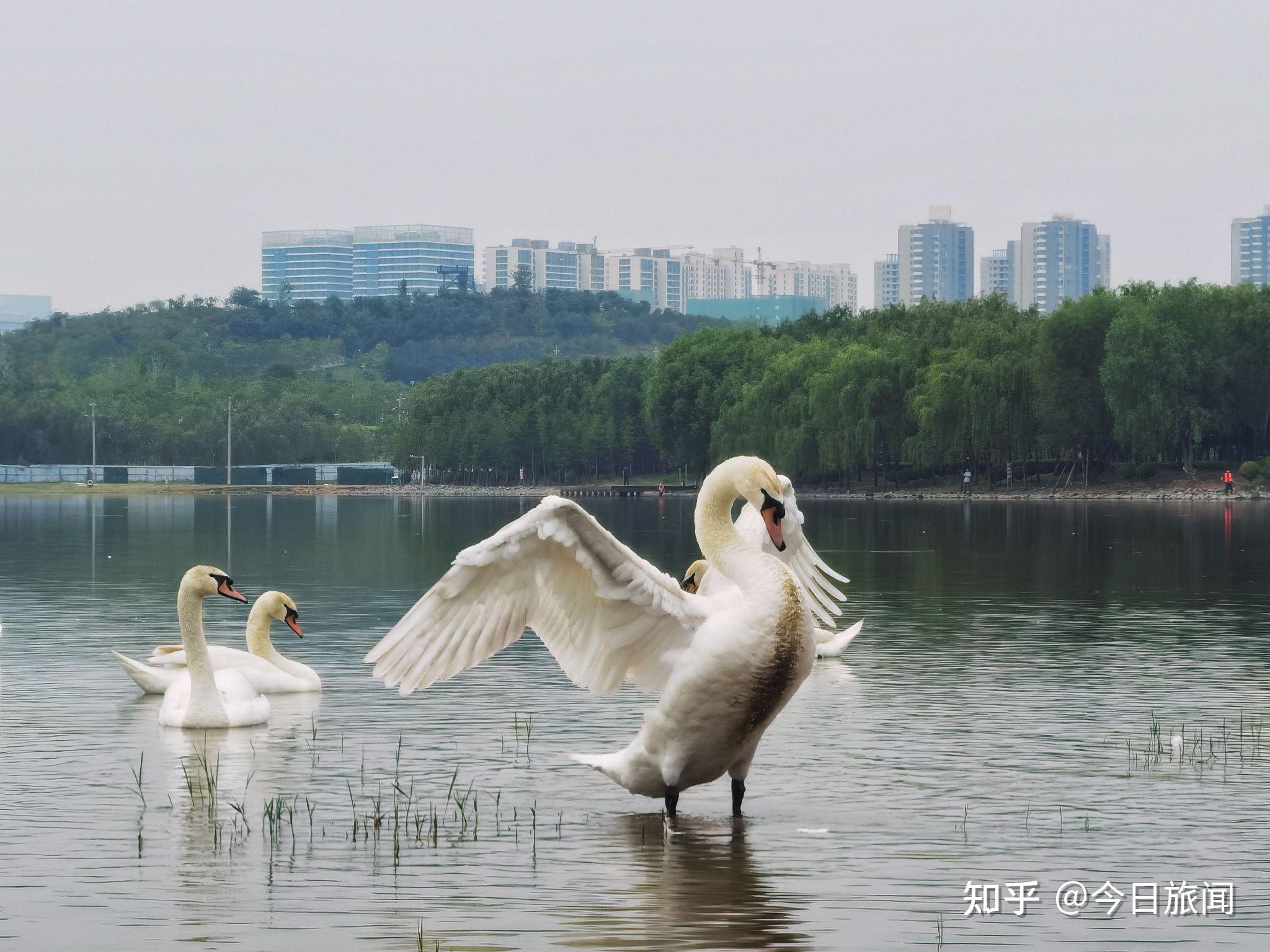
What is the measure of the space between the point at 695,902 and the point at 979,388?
9241 cm

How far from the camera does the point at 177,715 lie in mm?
17641

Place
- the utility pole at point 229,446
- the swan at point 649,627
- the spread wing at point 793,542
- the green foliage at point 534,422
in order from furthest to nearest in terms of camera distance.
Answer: the utility pole at point 229,446 < the green foliage at point 534,422 < the spread wing at point 793,542 < the swan at point 649,627

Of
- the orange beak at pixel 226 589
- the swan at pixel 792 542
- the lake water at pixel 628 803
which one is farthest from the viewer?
the orange beak at pixel 226 589

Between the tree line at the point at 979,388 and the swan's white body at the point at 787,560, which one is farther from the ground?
the tree line at the point at 979,388

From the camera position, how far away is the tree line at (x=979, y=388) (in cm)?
9631

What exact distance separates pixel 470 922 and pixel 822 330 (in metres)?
137

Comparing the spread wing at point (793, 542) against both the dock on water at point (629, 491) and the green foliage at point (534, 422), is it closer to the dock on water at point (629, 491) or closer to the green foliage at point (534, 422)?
the dock on water at point (629, 491)

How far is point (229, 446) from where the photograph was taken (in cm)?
17675

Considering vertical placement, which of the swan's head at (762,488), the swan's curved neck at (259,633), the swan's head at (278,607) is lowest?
the swan's curved neck at (259,633)

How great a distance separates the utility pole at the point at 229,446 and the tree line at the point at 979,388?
50996 mm

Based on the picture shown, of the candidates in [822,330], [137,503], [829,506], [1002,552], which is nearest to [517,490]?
[822,330]

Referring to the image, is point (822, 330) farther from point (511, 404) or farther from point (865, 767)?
point (865, 767)

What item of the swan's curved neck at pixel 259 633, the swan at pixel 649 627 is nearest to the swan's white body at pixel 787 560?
the swan at pixel 649 627

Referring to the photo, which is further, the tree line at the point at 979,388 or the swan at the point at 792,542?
the tree line at the point at 979,388
